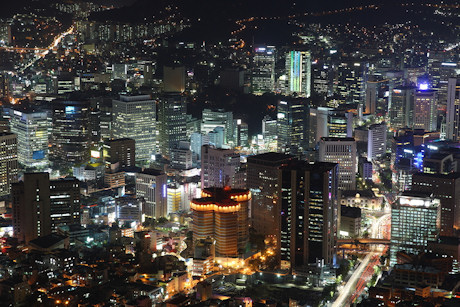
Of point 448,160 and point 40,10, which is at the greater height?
point 40,10

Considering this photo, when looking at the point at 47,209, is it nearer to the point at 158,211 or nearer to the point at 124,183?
the point at 158,211

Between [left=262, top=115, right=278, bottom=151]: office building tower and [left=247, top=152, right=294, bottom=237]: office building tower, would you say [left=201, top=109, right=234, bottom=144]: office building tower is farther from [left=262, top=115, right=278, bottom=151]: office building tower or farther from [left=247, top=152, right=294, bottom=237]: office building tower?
[left=247, top=152, right=294, bottom=237]: office building tower

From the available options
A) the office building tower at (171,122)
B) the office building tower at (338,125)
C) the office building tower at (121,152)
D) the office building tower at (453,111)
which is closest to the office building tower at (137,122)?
the office building tower at (171,122)

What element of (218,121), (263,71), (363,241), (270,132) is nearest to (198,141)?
(218,121)

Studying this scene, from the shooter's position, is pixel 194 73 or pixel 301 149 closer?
pixel 301 149

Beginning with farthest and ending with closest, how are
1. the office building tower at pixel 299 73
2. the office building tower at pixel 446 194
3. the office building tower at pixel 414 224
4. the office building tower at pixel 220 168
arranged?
the office building tower at pixel 299 73, the office building tower at pixel 220 168, the office building tower at pixel 446 194, the office building tower at pixel 414 224

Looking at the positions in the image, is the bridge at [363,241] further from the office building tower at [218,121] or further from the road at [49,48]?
the road at [49,48]

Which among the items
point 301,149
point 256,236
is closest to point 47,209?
point 256,236
